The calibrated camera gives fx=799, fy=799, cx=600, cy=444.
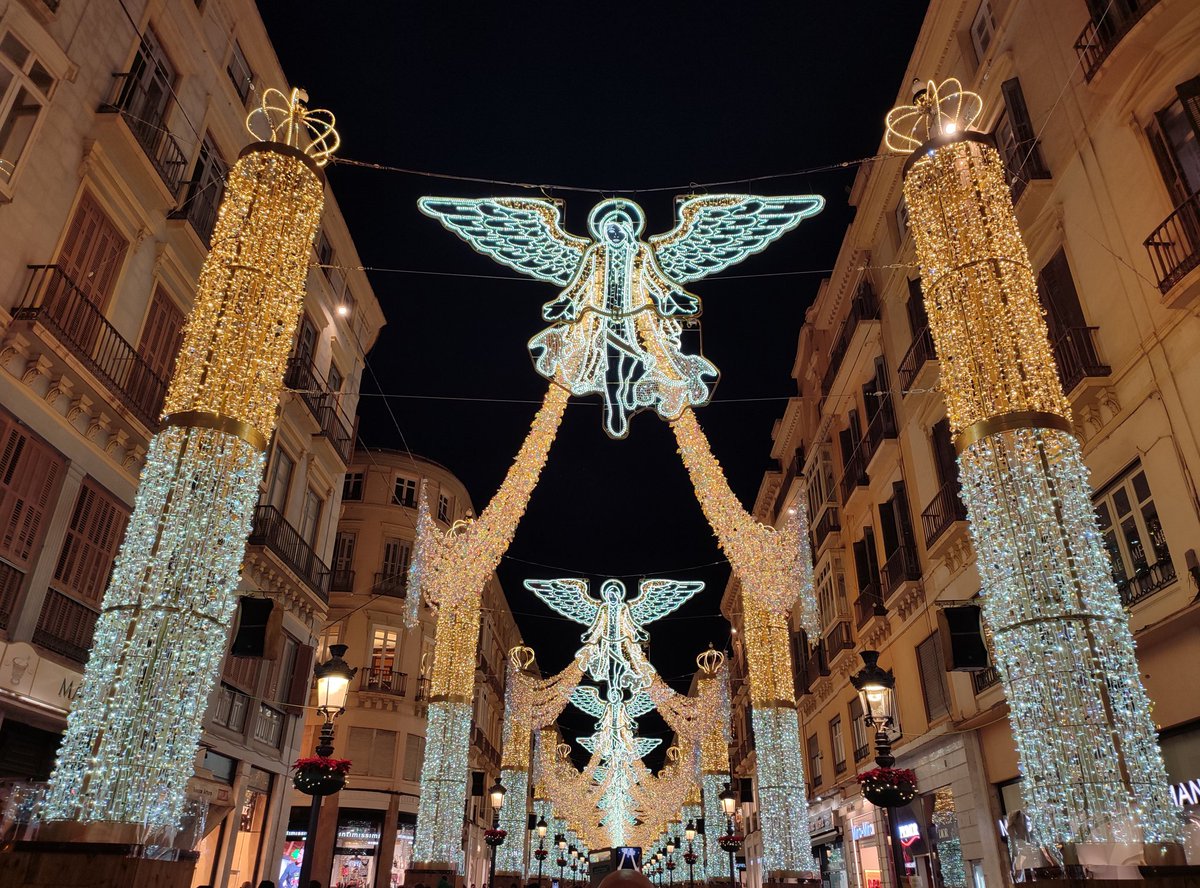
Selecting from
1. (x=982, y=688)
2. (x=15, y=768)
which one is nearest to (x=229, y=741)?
(x=15, y=768)

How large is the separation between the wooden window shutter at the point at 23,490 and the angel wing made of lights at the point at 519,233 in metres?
6.04

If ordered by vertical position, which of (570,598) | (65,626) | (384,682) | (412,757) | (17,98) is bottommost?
(65,626)

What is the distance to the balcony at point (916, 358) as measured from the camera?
54.9 ft

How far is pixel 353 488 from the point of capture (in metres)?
31.8

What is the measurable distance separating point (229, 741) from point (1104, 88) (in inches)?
735

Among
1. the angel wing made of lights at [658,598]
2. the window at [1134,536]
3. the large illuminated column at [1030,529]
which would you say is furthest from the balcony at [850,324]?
the large illuminated column at [1030,529]

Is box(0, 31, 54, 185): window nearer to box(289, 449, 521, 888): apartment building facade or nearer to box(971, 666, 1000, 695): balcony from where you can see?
box(289, 449, 521, 888): apartment building facade

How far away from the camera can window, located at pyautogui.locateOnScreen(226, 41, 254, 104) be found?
16.2 metres

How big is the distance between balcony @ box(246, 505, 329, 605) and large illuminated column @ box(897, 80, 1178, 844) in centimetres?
1272

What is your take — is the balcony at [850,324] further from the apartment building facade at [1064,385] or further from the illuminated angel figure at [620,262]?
the illuminated angel figure at [620,262]

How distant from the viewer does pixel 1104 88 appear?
36.4 ft

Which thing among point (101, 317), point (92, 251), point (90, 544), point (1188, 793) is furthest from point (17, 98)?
point (1188, 793)

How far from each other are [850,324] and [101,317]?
1889 cm

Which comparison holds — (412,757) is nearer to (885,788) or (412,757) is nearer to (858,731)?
(858,731)
